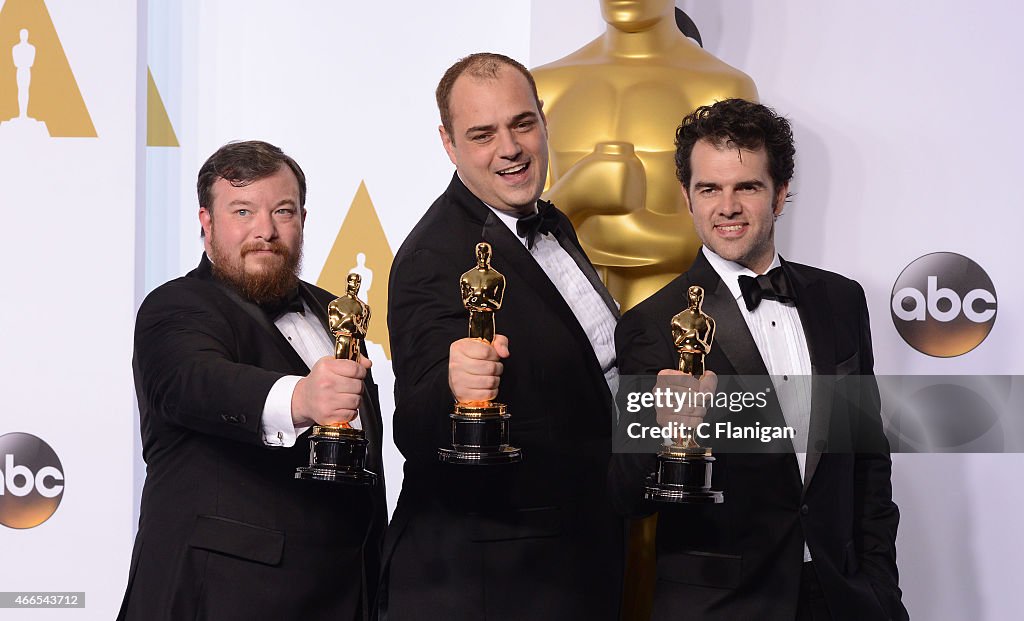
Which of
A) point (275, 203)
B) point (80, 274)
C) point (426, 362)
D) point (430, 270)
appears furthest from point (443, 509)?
point (80, 274)

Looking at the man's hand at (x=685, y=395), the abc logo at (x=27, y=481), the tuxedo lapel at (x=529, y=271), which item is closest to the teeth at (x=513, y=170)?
the tuxedo lapel at (x=529, y=271)

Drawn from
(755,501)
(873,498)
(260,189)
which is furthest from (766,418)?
(260,189)

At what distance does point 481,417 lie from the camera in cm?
176

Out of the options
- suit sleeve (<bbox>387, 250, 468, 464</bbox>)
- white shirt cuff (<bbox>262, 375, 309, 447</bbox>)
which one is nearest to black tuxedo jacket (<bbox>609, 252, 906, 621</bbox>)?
suit sleeve (<bbox>387, 250, 468, 464</bbox>)

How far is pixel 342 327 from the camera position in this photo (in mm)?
1855

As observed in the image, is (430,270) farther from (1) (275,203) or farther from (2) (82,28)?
(2) (82,28)

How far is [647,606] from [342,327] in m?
1.20

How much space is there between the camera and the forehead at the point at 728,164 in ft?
6.98

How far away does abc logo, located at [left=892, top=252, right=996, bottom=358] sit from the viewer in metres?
3.21

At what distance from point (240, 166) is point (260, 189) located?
0.20 ft

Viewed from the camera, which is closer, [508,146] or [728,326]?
[728,326]

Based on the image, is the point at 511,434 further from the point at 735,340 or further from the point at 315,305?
the point at 315,305

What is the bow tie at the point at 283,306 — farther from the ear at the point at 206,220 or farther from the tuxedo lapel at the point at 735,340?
the tuxedo lapel at the point at 735,340

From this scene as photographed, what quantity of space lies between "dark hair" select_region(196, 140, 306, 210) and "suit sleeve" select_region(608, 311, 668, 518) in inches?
29.5
